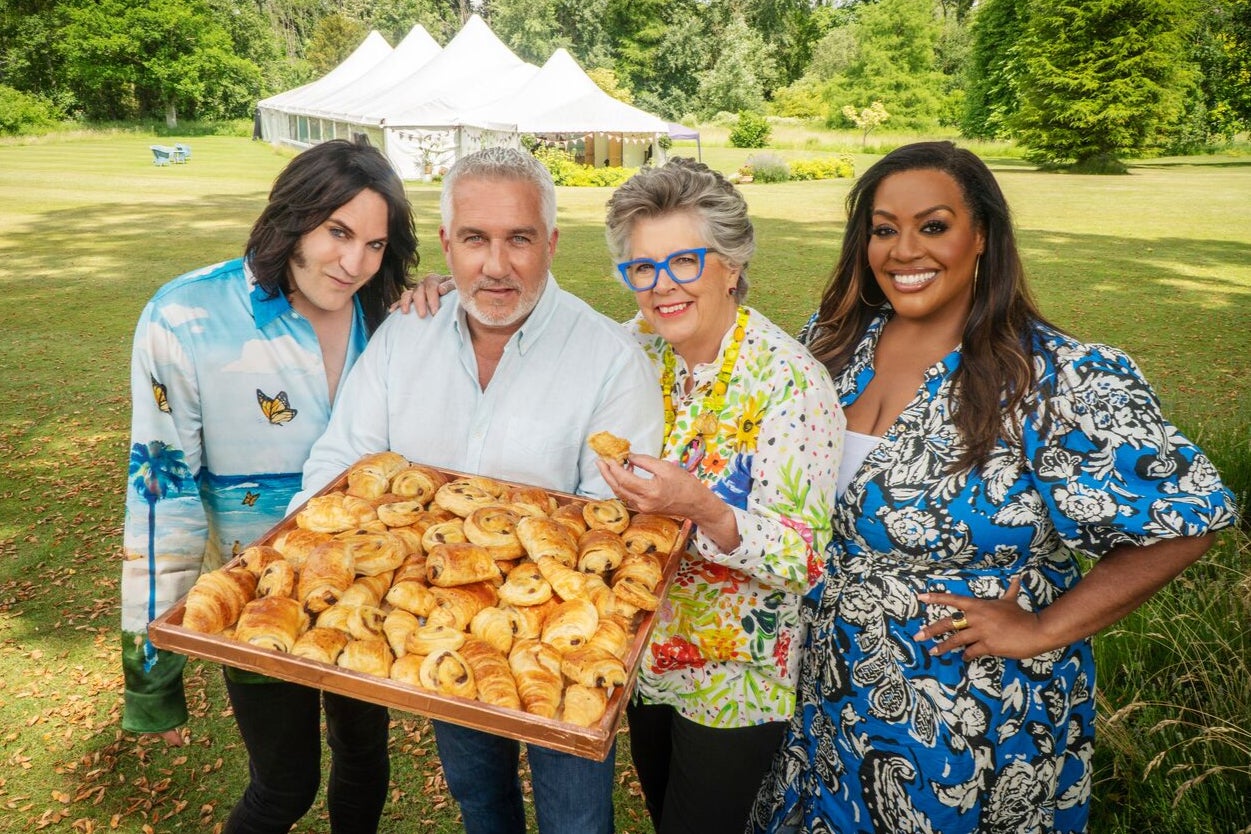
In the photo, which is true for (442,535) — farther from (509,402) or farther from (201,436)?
Result: (201,436)

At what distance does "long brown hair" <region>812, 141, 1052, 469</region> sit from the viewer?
8.30 feet

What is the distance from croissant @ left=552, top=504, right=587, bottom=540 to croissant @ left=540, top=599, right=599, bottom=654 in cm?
32

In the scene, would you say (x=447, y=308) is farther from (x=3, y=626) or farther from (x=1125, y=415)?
(x=3, y=626)

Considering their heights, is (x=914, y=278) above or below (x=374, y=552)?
above

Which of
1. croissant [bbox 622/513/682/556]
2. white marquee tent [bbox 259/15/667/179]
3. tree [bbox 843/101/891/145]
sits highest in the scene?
tree [bbox 843/101/891/145]

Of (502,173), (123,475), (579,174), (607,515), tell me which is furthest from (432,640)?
(579,174)

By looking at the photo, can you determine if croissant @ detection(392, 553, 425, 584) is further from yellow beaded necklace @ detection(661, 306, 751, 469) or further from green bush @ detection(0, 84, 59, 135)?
green bush @ detection(0, 84, 59, 135)

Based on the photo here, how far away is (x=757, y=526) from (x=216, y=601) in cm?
154

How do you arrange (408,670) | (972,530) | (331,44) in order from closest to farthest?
(408,670)
(972,530)
(331,44)

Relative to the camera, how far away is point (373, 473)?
2525 mm

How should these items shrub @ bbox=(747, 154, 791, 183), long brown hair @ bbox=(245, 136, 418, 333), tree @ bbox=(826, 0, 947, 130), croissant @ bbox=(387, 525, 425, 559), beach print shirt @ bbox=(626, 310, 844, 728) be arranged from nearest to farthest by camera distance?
1. croissant @ bbox=(387, 525, 425, 559)
2. beach print shirt @ bbox=(626, 310, 844, 728)
3. long brown hair @ bbox=(245, 136, 418, 333)
4. shrub @ bbox=(747, 154, 791, 183)
5. tree @ bbox=(826, 0, 947, 130)

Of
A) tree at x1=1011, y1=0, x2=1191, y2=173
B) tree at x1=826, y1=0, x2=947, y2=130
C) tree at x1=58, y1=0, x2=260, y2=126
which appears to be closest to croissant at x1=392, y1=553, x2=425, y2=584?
tree at x1=1011, y1=0, x2=1191, y2=173

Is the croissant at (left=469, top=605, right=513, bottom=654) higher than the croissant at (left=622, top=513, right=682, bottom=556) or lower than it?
lower

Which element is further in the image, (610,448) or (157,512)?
(157,512)
